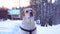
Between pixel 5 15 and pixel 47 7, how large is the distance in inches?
32.9

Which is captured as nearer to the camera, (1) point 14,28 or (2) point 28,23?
(2) point 28,23

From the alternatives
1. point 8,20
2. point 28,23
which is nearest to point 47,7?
point 8,20

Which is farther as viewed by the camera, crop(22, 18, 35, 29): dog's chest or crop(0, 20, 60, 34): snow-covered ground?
crop(0, 20, 60, 34): snow-covered ground

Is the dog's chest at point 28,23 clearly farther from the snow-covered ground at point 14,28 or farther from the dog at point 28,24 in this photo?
the snow-covered ground at point 14,28

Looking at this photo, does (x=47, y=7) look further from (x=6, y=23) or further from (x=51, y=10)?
(x=6, y=23)

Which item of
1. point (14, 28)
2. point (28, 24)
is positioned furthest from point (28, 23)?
point (14, 28)

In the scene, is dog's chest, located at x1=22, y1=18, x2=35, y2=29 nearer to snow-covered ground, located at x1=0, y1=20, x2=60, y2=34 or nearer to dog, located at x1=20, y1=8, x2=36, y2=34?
dog, located at x1=20, y1=8, x2=36, y2=34

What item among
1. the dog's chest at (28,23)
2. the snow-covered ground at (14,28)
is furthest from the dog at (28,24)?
the snow-covered ground at (14,28)

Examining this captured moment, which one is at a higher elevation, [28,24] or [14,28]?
[28,24]

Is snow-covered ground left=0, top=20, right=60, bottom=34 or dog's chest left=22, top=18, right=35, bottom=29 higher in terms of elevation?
dog's chest left=22, top=18, right=35, bottom=29

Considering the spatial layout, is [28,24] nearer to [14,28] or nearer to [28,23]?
[28,23]

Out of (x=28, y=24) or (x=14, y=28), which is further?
(x=14, y=28)

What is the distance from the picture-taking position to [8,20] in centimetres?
250

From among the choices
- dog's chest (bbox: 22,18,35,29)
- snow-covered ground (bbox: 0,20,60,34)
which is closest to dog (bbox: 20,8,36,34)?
dog's chest (bbox: 22,18,35,29)
